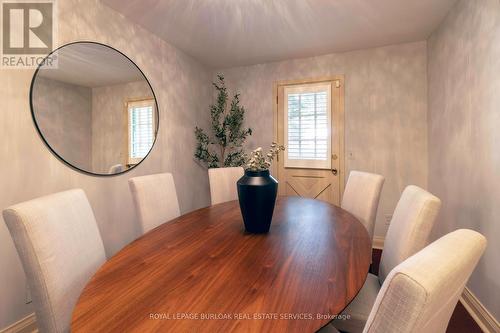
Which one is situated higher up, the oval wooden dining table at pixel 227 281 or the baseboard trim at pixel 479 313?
the oval wooden dining table at pixel 227 281

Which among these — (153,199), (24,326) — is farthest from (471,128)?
(24,326)

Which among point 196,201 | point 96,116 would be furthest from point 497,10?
point 196,201

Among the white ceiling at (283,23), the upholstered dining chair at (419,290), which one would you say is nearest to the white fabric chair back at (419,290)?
the upholstered dining chair at (419,290)

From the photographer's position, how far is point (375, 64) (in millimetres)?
3311

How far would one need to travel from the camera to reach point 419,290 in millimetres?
425

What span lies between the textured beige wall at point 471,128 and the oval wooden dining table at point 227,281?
122 centimetres

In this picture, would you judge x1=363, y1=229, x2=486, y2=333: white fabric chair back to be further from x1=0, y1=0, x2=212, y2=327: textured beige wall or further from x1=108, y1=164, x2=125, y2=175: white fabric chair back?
x1=108, y1=164, x2=125, y2=175: white fabric chair back

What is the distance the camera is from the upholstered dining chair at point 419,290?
0.43 metres

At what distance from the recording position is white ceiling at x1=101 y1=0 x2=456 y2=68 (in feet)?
7.60

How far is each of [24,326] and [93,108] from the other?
1689 millimetres

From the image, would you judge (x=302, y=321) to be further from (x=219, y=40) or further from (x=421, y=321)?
(x=219, y=40)

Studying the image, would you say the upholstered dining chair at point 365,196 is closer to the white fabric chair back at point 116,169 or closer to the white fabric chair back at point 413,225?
the white fabric chair back at point 413,225

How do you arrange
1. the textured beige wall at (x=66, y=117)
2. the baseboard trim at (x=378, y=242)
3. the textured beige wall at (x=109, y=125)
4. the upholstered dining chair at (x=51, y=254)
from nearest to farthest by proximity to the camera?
the upholstered dining chair at (x=51, y=254), the textured beige wall at (x=66, y=117), the textured beige wall at (x=109, y=125), the baseboard trim at (x=378, y=242)

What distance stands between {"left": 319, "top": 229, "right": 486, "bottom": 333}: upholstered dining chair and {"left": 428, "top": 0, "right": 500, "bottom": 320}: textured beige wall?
175 centimetres
